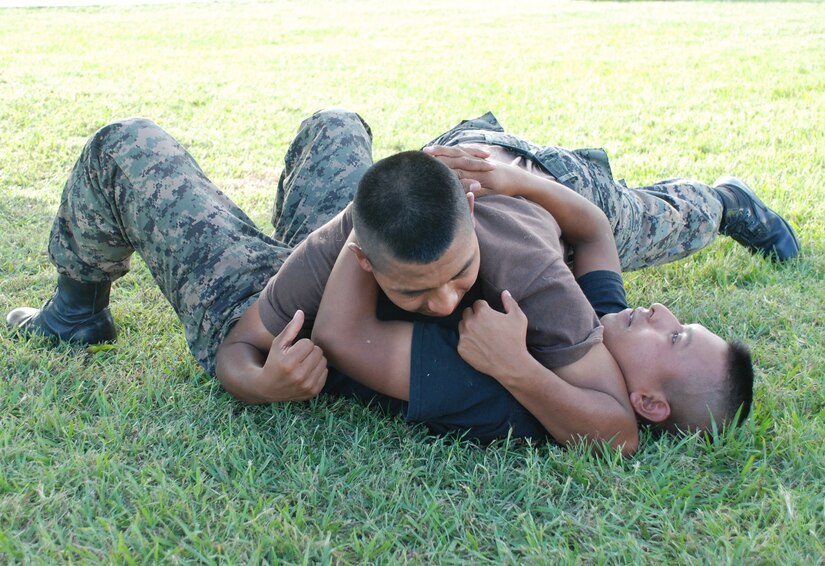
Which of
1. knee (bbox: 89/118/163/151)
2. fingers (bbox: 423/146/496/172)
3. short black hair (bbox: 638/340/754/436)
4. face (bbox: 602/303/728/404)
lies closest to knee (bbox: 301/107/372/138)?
fingers (bbox: 423/146/496/172)

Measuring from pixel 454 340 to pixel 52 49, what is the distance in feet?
31.4

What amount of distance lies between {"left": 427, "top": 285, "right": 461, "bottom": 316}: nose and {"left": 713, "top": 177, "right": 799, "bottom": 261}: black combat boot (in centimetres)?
210

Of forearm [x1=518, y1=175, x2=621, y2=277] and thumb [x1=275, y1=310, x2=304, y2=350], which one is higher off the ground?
forearm [x1=518, y1=175, x2=621, y2=277]

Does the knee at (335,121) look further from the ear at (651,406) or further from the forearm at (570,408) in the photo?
the ear at (651,406)

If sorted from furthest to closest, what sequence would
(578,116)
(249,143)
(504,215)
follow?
(578,116)
(249,143)
(504,215)

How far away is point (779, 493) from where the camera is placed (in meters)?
2.24

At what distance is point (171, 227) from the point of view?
2834mm

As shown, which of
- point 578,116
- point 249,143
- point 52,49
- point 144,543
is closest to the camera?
point 144,543

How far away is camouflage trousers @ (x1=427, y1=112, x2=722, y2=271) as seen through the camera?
335cm

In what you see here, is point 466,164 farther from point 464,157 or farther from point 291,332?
point 291,332

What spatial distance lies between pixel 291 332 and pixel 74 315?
1076 millimetres

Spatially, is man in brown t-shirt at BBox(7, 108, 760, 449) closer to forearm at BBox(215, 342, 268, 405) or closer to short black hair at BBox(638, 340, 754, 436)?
forearm at BBox(215, 342, 268, 405)

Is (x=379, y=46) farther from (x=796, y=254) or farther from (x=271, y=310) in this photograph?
(x=271, y=310)

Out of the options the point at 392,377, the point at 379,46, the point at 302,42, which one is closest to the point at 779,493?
the point at 392,377
